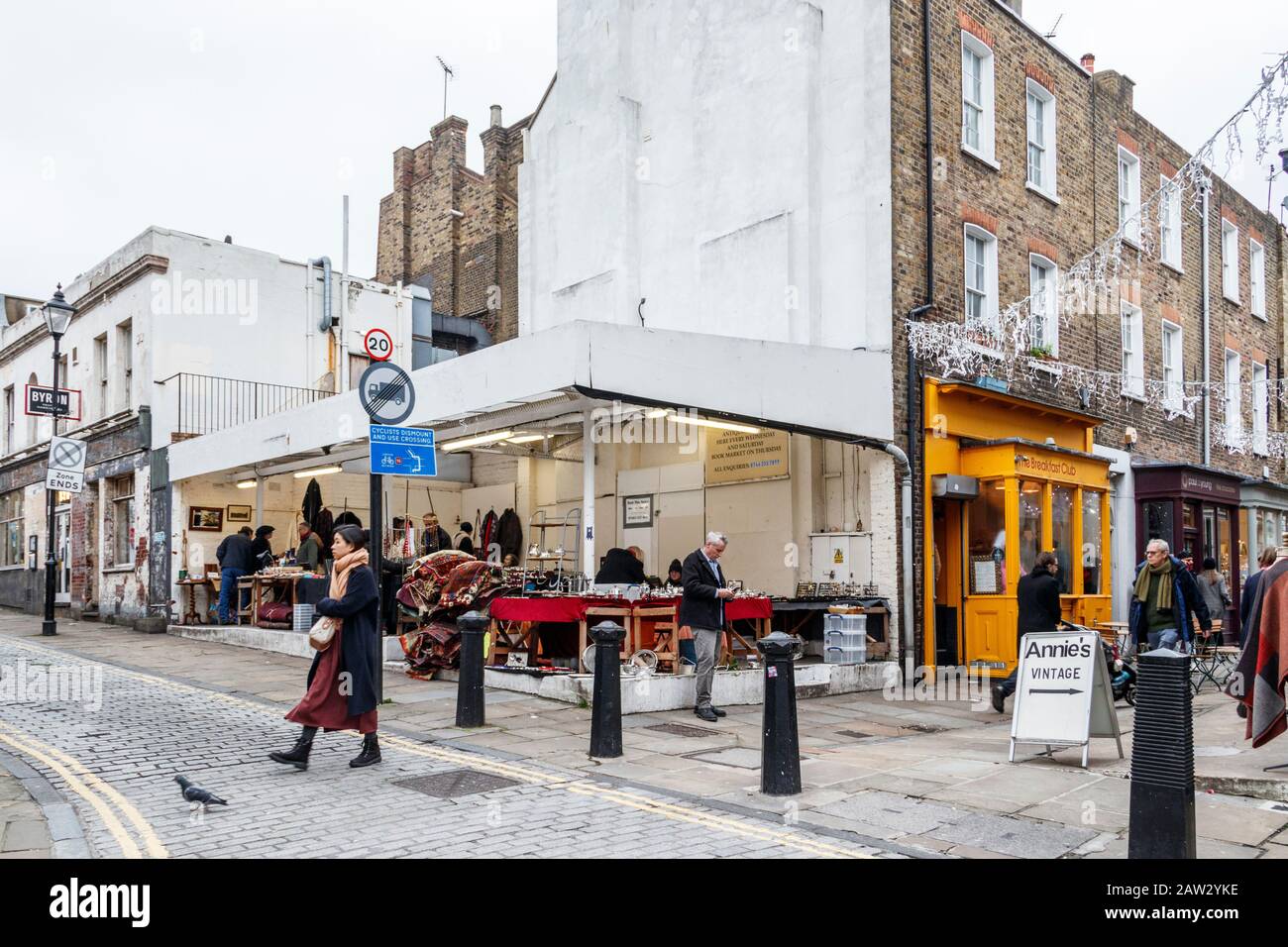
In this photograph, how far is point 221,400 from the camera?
21.6m

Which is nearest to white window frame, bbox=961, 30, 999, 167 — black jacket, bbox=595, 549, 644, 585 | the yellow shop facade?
the yellow shop facade

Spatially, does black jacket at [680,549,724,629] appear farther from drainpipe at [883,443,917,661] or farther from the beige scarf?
drainpipe at [883,443,917,661]

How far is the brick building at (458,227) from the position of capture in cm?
2752

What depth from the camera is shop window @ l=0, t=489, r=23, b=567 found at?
27656 millimetres

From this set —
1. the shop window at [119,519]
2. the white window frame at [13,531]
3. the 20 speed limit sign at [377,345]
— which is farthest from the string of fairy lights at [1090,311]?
the white window frame at [13,531]

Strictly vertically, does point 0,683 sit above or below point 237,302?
below

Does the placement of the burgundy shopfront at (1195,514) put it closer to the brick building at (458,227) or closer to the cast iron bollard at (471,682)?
the cast iron bollard at (471,682)

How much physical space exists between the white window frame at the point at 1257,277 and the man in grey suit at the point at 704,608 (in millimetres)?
20201

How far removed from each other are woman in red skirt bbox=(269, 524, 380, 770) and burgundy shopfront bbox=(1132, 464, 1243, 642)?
52.6ft

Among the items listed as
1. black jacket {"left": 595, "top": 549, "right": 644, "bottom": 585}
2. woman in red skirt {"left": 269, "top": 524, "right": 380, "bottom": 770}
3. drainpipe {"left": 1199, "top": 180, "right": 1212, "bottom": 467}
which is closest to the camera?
woman in red skirt {"left": 269, "top": 524, "right": 380, "bottom": 770}
